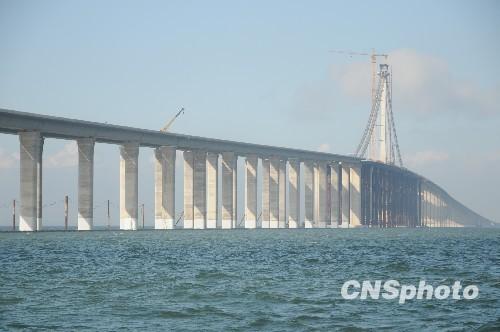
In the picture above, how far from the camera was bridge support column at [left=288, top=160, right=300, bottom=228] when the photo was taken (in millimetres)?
180875

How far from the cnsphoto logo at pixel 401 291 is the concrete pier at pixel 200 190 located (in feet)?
343

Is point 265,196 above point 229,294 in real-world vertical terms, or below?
above

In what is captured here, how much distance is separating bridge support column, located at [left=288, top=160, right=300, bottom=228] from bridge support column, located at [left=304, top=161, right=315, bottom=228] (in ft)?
25.0

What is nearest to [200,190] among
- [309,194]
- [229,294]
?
[309,194]

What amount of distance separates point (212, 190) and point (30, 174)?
52.8 meters

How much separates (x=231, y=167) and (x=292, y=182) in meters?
31.4

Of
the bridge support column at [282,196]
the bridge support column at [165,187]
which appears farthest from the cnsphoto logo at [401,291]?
the bridge support column at [282,196]

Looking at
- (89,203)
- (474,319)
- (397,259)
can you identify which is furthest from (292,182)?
(474,319)

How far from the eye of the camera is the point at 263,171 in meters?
172

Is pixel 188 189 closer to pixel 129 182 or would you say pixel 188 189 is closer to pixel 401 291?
pixel 129 182

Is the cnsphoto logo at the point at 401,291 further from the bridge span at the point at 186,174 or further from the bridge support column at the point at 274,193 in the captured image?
the bridge support column at the point at 274,193

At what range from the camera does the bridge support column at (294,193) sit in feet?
593

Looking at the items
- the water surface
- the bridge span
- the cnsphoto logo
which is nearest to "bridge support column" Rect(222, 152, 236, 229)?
the bridge span

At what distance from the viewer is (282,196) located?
→ 178000mm
